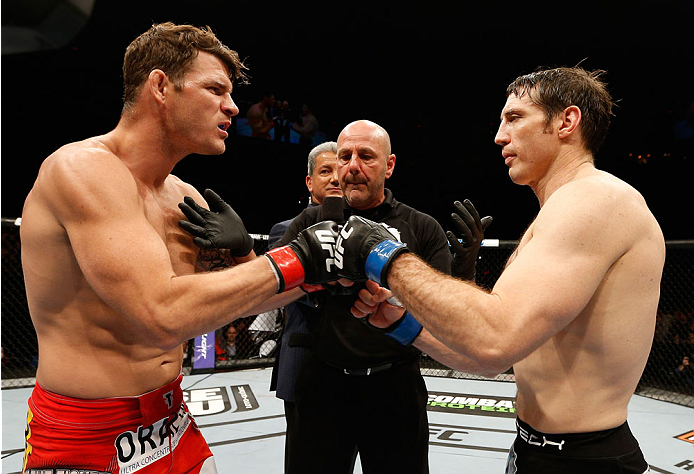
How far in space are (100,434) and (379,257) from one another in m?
0.83

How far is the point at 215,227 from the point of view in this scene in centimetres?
153

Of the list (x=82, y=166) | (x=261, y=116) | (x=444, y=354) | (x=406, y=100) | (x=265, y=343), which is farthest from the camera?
(x=406, y=100)

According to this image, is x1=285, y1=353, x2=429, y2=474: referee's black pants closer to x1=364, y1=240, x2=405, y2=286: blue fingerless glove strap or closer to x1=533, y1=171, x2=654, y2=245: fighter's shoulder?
x1=364, y1=240, x2=405, y2=286: blue fingerless glove strap

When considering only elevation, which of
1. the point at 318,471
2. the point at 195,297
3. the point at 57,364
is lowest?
the point at 318,471

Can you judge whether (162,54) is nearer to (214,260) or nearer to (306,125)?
(214,260)

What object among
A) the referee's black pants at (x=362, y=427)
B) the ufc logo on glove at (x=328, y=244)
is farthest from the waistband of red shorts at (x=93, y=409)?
the referee's black pants at (x=362, y=427)

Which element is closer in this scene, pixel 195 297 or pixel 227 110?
pixel 195 297

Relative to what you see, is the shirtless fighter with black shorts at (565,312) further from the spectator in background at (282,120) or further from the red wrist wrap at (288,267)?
the spectator in background at (282,120)

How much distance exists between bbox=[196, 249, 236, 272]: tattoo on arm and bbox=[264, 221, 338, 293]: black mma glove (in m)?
0.45

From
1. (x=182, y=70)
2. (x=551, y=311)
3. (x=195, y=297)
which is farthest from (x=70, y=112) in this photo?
(x=551, y=311)

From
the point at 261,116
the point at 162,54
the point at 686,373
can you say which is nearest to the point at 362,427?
the point at 162,54

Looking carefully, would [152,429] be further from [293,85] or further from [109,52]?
[293,85]

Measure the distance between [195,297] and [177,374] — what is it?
1.39 feet

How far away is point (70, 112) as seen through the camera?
7340mm
